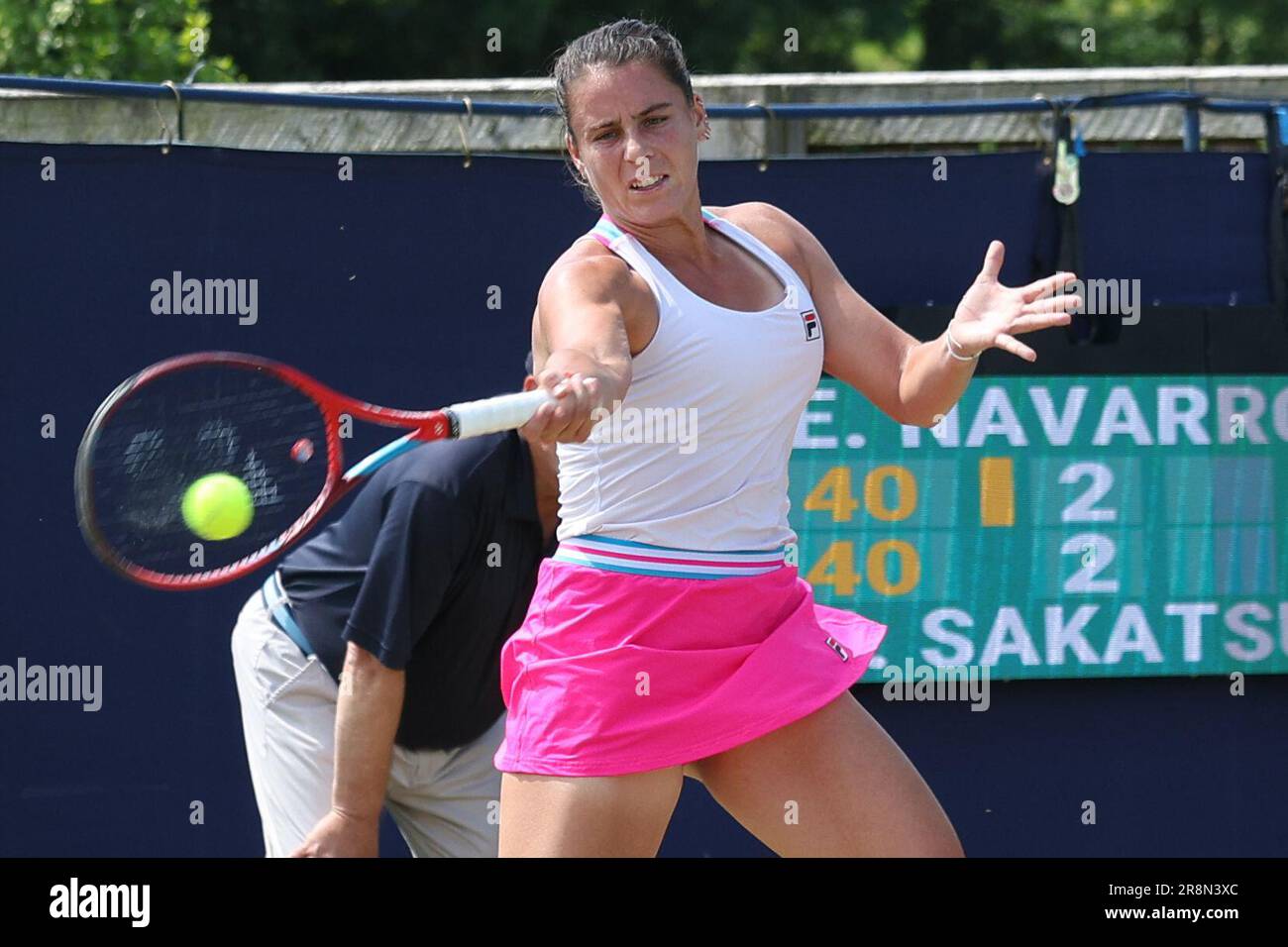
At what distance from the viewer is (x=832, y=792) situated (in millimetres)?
2791

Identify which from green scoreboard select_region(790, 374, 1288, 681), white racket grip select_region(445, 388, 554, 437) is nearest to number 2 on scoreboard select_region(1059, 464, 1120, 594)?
green scoreboard select_region(790, 374, 1288, 681)

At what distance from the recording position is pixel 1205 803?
475cm

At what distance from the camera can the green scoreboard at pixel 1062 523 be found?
4.55 m

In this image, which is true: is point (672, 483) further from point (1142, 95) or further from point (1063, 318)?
point (1142, 95)

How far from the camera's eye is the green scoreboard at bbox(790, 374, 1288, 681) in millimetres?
4547

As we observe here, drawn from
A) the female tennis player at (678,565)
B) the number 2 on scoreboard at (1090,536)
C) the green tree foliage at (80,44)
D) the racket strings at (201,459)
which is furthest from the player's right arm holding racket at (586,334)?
the green tree foliage at (80,44)

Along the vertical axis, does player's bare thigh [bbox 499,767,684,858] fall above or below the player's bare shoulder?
below

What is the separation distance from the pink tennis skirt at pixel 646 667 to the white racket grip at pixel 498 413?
38 cm

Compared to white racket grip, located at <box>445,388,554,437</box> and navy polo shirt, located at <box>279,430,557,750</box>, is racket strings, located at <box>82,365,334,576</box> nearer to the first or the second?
navy polo shirt, located at <box>279,430,557,750</box>

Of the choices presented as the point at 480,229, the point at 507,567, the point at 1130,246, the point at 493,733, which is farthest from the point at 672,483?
the point at 1130,246

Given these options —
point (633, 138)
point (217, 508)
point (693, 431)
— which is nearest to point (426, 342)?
point (217, 508)

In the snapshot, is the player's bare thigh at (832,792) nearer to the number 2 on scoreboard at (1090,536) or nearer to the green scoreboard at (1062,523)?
the green scoreboard at (1062,523)

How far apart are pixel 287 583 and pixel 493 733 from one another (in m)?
0.50

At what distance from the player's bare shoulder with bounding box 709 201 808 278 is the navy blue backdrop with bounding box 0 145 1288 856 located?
4.95 ft
